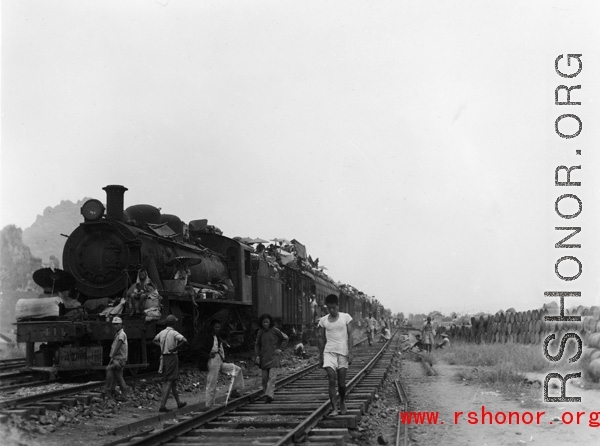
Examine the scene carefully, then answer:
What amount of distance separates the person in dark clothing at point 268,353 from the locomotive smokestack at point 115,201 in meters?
4.10

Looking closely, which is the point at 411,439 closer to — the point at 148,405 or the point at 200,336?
the point at 148,405

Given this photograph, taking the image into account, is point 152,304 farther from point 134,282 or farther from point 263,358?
point 263,358

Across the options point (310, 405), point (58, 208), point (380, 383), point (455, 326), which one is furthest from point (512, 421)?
point (58, 208)

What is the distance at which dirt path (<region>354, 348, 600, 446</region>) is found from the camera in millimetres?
7234

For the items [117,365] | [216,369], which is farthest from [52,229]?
[216,369]

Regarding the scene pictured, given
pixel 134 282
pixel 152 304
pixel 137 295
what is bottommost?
pixel 152 304

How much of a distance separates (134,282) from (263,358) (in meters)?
3.37

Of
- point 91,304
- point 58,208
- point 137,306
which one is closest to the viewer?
point 137,306

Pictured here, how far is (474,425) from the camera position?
8234 millimetres

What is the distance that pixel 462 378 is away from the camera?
14.1 meters

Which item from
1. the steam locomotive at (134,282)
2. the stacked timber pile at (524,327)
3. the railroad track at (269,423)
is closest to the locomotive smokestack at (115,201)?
the steam locomotive at (134,282)

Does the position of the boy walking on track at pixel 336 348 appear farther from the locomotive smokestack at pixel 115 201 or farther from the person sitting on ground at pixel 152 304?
the locomotive smokestack at pixel 115 201

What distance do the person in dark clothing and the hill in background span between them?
3822 inches

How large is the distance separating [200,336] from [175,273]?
6.50ft
